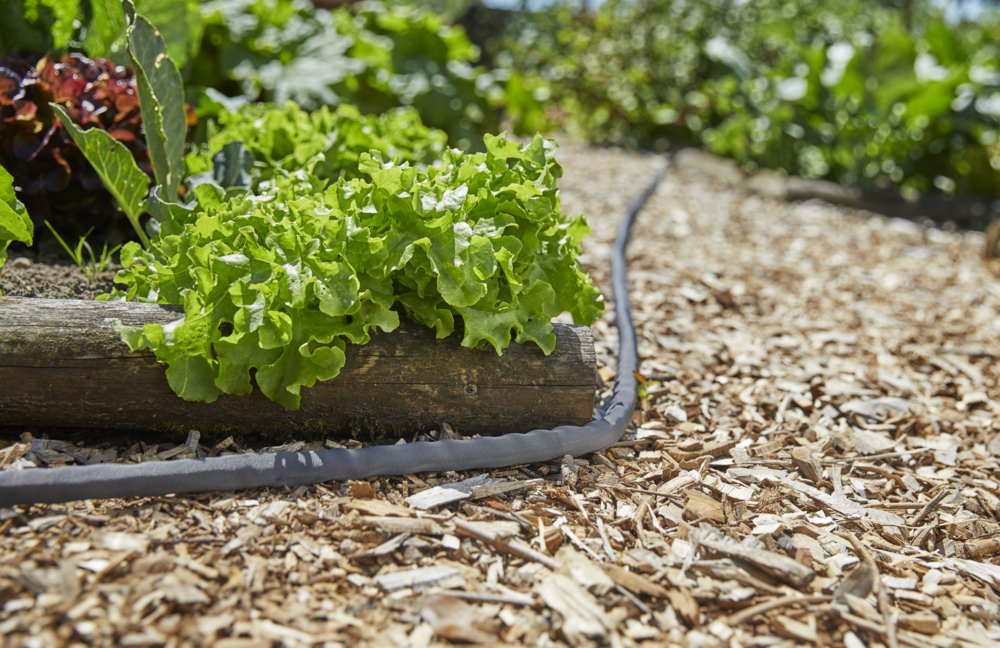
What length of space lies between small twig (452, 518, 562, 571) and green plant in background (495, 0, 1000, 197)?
4.65m

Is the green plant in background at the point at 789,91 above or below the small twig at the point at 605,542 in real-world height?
above

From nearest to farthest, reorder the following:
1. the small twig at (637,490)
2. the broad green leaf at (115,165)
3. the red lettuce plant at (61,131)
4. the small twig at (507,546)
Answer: the small twig at (507,546) < the small twig at (637,490) < the broad green leaf at (115,165) < the red lettuce plant at (61,131)

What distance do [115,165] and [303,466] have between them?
120 cm

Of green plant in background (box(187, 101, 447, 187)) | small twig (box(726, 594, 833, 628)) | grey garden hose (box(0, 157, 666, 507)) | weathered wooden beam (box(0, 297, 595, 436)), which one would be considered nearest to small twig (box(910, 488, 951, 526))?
small twig (box(726, 594, 833, 628))

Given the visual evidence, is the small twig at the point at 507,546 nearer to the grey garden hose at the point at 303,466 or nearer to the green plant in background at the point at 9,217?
the grey garden hose at the point at 303,466

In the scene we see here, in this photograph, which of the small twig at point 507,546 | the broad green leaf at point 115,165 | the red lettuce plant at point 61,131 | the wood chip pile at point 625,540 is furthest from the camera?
the red lettuce plant at point 61,131

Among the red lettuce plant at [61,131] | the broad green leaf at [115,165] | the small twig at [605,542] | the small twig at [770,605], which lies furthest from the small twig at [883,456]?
the red lettuce plant at [61,131]

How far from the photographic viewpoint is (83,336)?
1.75m

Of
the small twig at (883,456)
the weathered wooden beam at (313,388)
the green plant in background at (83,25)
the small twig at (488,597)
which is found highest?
the green plant in background at (83,25)

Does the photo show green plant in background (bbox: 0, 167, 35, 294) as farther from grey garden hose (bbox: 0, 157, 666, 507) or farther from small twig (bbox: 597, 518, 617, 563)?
small twig (bbox: 597, 518, 617, 563)

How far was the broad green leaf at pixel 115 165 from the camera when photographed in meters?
2.07

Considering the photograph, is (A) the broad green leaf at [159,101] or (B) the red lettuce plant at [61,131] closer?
(A) the broad green leaf at [159,101]

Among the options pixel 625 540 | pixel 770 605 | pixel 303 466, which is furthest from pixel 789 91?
pixel 303 466

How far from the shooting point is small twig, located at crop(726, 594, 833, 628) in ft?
4.73
